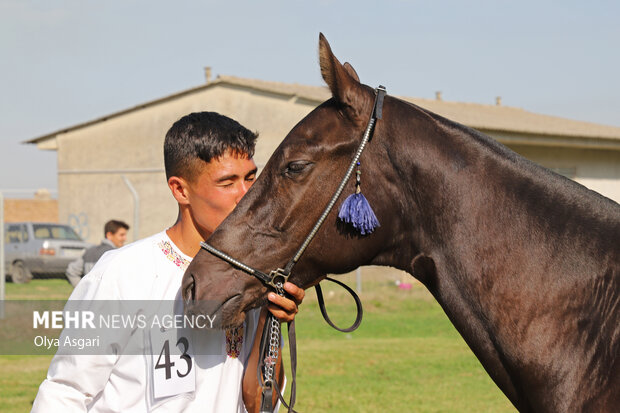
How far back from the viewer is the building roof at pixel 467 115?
18.1m

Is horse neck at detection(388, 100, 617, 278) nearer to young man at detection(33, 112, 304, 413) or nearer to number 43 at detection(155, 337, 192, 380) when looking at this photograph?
young man at detection(33, 112, 304, 413)

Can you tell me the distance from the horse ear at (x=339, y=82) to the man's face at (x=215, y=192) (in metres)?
0.51

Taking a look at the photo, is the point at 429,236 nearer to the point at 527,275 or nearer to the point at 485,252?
the point at 485,252

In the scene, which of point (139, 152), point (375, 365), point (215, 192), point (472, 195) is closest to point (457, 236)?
point (472, 195)

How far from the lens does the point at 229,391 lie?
270 cm

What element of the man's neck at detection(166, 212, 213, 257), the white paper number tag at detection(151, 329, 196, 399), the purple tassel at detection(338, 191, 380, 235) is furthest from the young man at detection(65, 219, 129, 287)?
the purple tassel at detection(338, 191, 380, 235)

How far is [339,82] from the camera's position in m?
2.55

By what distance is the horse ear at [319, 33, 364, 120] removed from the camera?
2.53m

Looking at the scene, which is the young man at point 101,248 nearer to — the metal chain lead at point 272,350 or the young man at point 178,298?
the young man at point 178,298

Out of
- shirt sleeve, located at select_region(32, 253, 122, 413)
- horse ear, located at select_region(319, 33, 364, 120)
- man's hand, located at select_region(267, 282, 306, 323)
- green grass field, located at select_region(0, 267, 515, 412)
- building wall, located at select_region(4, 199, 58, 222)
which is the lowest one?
building wall, located at select_region(4, 199, 58, 222)

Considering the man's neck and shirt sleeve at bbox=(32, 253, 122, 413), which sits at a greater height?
the man's neck

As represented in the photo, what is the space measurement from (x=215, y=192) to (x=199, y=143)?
8.0 inches

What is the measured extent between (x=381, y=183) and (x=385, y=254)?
0.99 feet

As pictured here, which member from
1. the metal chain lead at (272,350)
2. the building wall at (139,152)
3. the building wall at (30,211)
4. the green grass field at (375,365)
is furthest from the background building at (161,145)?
the metal chain lead at (272,350)
